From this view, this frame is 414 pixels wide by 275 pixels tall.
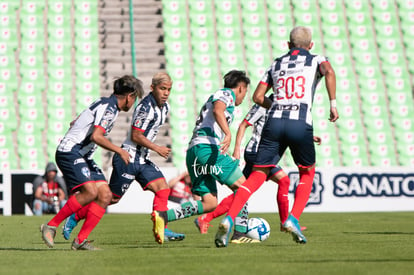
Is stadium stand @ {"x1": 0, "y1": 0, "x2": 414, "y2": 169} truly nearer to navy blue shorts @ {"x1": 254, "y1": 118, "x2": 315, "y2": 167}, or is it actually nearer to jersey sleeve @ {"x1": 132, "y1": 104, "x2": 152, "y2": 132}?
jersey sleeve @ {"x1": 132, "y1": 104, "x2": 152, "y2": 132}

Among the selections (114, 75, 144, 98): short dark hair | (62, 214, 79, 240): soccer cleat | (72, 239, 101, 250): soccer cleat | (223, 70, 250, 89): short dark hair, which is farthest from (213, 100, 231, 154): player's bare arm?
(62, 214, 79, 240): soccer cleat

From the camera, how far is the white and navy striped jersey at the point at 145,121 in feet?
29.9

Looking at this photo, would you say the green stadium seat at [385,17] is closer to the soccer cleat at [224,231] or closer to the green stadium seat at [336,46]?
the green stadium seat at [336,46]

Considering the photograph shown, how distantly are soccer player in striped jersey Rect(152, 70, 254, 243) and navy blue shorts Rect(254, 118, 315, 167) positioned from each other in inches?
26.5

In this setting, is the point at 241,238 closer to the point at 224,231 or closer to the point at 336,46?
the point at 224,231

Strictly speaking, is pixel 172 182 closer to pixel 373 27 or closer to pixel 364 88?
pixel 364 88

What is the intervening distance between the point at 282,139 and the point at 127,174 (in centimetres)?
189

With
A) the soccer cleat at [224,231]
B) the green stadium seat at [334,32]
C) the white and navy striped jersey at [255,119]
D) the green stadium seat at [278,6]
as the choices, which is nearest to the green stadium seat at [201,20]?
the green stadium seat at [278,6]

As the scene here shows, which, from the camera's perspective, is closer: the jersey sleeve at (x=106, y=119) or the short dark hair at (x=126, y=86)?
the jersey sleeve at (x=106, y=119)

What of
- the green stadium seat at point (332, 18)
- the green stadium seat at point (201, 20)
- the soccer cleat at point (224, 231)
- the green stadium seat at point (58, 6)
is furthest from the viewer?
the green stadium seat at point (332, 18)

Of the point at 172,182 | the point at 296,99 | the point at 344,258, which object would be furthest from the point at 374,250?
the point at 172,182

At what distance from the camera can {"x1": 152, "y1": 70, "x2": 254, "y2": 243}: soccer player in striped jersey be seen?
902cm

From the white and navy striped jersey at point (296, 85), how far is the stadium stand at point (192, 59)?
13.1m

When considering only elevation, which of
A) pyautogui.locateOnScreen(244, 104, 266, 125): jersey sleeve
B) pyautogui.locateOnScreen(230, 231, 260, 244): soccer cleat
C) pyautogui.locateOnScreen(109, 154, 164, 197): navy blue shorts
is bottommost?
pyautogui.locateOnScreen(230, 231, 260, 244): soccer cleat
